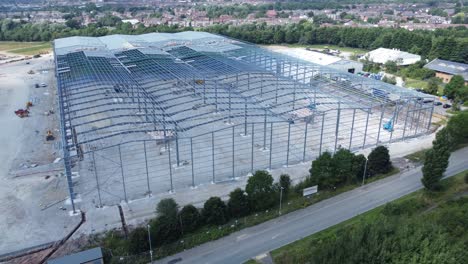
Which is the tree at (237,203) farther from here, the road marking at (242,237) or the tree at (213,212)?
the road marking at (242,237)

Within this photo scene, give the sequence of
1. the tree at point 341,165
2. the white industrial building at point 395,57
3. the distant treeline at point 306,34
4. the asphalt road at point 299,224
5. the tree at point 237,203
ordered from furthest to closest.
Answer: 1. the distant treeline at point 306,34
2. the white industrial building at point 395,57
3. the tree at point 341,165
4. the tree at point 237,203
5. the asphalt road at point 299,224

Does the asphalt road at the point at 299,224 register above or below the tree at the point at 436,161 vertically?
below

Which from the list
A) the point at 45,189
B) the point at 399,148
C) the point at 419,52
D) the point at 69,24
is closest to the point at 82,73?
the point at 45,189

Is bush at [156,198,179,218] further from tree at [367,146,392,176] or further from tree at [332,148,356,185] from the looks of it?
tree at [367,146,392,176]

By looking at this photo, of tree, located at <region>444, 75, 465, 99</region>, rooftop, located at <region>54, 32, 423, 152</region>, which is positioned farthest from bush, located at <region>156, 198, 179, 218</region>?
tree, located at <region>444, 75, 465, 99</region>

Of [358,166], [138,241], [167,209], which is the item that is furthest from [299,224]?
[138,241]

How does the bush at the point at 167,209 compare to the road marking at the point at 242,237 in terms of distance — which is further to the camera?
the road marking at the point at 242,237

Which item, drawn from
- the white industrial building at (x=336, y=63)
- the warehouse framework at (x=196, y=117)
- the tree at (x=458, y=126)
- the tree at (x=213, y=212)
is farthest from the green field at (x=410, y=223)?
the white industrial building at (x=336, y=63)
